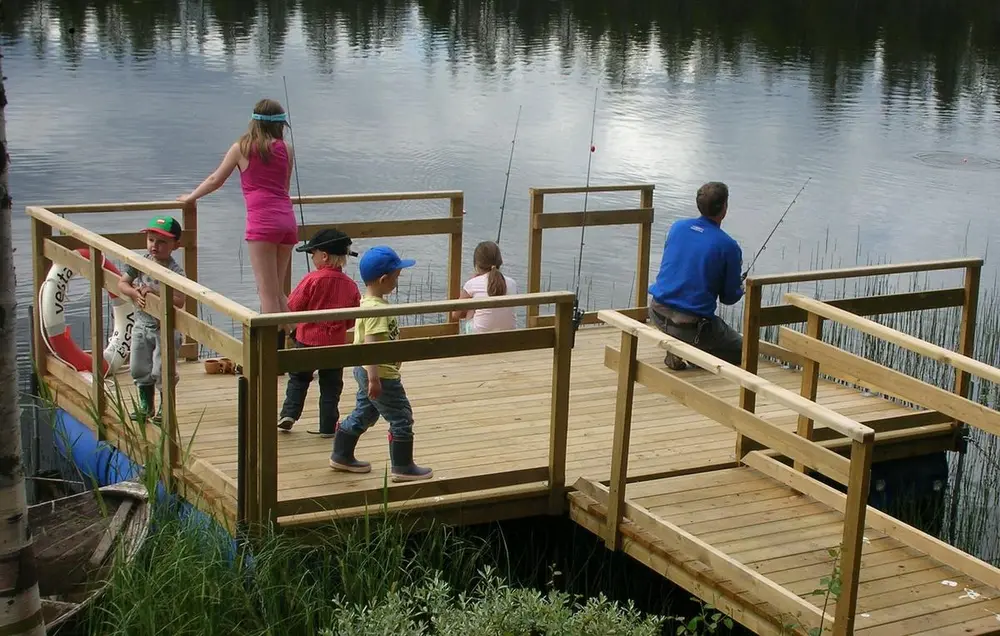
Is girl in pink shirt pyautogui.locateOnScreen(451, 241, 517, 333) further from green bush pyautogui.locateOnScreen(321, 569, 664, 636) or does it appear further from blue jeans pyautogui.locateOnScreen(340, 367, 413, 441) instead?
green bush pyautogui.locateOnScreen(321, 569, 664, 636)

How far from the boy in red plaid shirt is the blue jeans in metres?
0.38

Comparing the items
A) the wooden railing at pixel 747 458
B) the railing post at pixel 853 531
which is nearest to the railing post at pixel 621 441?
the wooden railing at pixel 747 458

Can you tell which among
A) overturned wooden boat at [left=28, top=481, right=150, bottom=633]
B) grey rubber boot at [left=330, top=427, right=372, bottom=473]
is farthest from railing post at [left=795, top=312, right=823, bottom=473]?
overturned wooden boat at [left=28, top=481, right=150, bottom=633]

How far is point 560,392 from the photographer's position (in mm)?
5930

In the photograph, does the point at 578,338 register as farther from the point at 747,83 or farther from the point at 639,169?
the point at 747,83

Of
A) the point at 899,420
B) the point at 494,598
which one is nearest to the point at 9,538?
the point at 494,598

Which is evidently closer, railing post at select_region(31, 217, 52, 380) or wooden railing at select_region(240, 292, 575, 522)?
wooden railing at select_region(240, 292, 575, 522)

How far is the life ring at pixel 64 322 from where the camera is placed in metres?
6.97

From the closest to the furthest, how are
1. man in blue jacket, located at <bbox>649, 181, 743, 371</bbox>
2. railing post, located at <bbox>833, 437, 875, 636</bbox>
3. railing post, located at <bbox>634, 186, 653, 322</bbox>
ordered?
railing post, located at <bbox>833, 437, 875, 636</bbox> < man in blue jacket, located at <bbox>649, 181, 743, 371</bbox> < railing post, located at <bbox>634, 186, 653, 322</bbox>

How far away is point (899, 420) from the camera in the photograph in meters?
7.07

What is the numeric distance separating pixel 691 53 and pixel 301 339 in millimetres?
20002

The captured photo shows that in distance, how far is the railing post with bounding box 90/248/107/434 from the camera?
6527 millimetres

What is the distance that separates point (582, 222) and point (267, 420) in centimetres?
360

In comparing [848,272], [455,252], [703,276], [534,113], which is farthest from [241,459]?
[534,113]
